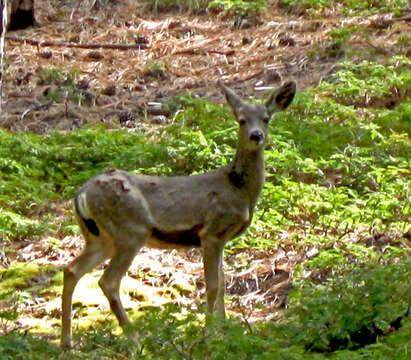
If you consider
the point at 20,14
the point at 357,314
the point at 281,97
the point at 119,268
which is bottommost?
the point at 20,14

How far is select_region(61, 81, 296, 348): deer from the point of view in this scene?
8297 mm

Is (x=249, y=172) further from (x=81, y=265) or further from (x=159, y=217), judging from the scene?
(x=81, y=265)

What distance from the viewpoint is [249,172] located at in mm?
9062

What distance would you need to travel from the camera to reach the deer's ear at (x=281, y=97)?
930 cm

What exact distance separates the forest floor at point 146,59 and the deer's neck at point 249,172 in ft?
5.78

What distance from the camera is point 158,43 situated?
17.7 meters

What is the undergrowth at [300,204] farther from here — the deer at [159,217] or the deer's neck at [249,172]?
the deer's neck at [249,172]

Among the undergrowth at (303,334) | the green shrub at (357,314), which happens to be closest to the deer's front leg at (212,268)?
the undergrowth at (303,334)

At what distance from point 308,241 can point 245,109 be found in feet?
5.47

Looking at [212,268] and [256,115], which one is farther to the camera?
[256,115]

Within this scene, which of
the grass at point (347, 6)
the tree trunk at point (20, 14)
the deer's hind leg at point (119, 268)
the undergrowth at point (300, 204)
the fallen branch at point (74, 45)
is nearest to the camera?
the undergrowth at point (300, 204)

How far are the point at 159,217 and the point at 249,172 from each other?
98 centimetres

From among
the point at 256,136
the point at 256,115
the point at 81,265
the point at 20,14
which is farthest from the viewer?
the point at 20,14

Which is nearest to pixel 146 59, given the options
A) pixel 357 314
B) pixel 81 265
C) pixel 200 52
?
pixel 200 52
